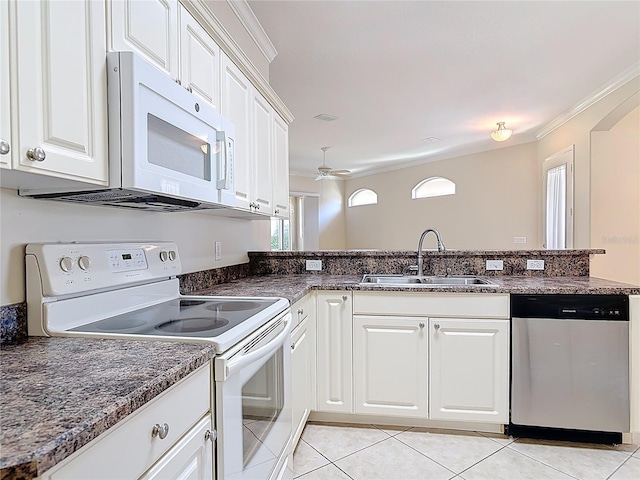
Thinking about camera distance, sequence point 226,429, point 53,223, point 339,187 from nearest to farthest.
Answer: point 226,429
point 53,223
point 339,187

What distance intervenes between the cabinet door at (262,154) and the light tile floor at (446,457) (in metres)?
1.39

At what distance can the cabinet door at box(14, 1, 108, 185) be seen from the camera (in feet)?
2.75

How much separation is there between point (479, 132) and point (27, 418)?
5531 mm

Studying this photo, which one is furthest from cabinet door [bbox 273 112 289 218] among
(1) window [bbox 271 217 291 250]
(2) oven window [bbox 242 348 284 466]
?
(1) window [bbox 271 217 291 250]

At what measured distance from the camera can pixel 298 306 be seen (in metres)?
2.00

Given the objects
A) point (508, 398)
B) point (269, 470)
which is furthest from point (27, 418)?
point (508, 398)

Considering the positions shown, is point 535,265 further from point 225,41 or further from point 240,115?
point 225,41

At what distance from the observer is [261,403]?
1365 millimetres

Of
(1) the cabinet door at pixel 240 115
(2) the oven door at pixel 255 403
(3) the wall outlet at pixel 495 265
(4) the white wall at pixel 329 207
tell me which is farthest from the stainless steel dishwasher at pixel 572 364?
(4) the white wall at pixel 329 207

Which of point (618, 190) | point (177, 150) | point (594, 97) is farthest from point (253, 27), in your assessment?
point (618, 190)

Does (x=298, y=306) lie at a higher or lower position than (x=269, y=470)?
higher

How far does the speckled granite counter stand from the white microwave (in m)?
0.44

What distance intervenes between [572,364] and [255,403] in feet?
5.75

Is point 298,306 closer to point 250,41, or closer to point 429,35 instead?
point 250,41
